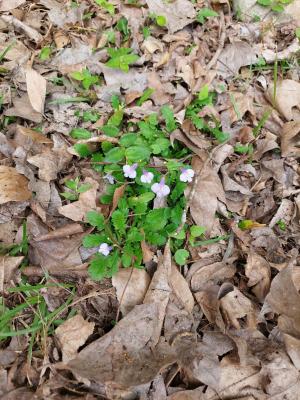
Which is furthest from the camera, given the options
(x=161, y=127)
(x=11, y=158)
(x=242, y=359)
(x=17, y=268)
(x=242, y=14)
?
(x=242, y=14)

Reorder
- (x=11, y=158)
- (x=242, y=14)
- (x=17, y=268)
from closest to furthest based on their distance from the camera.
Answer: (x=17, y=268), (x=11, y=158), (x=242, y=14)

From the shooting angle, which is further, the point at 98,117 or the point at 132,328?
the point at 98,117

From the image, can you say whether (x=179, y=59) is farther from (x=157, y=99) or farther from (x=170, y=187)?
(x=170, y=187)

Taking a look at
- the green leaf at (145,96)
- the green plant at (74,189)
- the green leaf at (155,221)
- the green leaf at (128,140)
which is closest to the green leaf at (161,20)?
the green leaf at (145,96)

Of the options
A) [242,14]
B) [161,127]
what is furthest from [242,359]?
[242,14]

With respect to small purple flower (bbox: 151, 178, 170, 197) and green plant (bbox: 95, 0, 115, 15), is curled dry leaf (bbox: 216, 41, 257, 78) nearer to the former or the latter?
green plant (bbox: 95, 0, 115, 15)

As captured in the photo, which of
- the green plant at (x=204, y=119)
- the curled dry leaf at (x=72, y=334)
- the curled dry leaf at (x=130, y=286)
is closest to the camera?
the curled dry leaf at (x=72, y=334)

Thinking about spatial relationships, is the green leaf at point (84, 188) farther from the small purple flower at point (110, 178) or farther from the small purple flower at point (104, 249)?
the small purple flower at point (104, 249)
